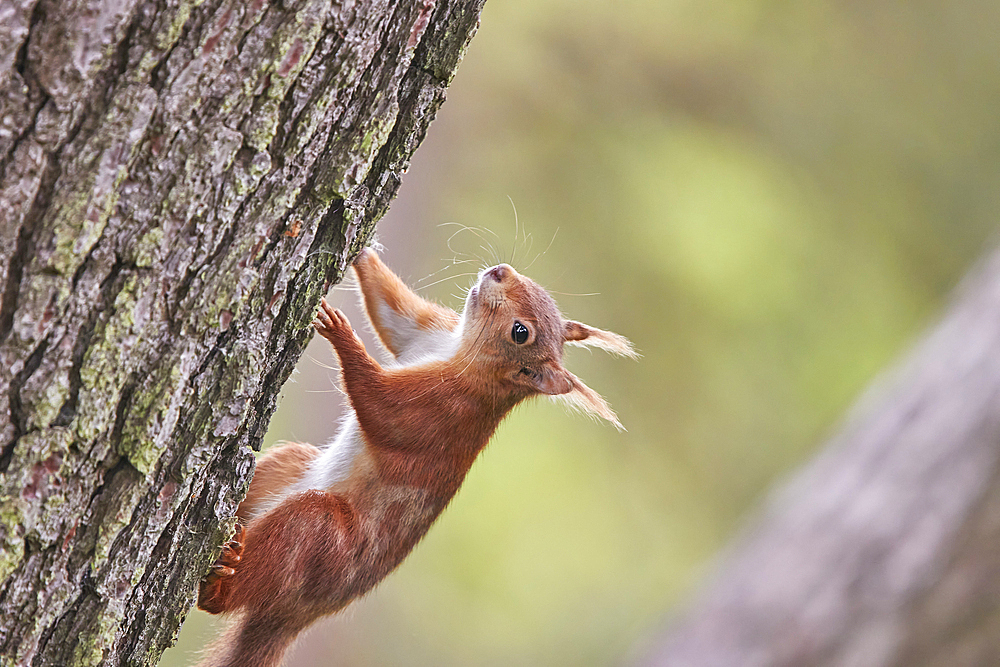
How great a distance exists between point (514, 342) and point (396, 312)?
0.45 meters

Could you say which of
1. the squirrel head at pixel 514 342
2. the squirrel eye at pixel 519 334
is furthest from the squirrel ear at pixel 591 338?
the squirrel eye at pixel 519 334

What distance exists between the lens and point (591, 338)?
11.1ft

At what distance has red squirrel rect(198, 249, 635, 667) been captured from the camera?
2.27 m

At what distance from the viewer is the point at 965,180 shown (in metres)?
7.95

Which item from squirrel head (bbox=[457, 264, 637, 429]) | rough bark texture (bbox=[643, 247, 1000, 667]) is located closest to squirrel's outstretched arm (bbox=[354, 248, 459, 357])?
squirrel head (bbox=[457, 264, 637, 429])

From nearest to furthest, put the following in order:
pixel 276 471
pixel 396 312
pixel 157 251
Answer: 1. pixel 157 251
2. pixel 276 471
3. pixel 396 312

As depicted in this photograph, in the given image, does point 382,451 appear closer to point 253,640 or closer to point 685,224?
point 253,640

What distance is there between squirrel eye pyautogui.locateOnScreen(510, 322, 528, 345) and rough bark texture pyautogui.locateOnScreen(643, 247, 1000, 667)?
6.87ft

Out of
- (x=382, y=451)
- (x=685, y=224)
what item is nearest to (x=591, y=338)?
(x=382, y=451)

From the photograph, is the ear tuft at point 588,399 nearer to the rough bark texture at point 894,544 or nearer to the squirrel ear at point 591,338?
the squirrel ear at point 591,338

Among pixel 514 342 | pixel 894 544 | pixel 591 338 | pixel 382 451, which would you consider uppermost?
pixel 591 338

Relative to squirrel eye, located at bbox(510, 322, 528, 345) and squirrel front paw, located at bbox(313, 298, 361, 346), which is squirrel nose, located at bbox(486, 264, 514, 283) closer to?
squirrel eye, located at bbox(510, 322, 528, 345)

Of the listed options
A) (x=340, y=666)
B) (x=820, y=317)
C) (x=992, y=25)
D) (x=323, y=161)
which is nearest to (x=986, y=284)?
(x=820, y=317)

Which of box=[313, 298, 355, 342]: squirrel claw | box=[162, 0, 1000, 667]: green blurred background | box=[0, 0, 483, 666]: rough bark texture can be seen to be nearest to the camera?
box=[0, 0, 483, 666]: rough bark texture
